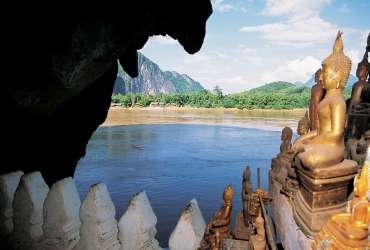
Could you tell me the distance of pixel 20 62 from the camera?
3.17 meters

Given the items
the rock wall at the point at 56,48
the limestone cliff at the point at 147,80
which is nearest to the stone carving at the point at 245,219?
the rock wall at the point at 56,48

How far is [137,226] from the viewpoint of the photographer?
2.09 m

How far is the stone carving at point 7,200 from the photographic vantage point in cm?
258

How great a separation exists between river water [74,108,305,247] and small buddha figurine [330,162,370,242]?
694 centimetres

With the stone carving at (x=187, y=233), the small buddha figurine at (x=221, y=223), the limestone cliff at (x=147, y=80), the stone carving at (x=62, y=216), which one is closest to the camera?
the stone carving at (x=187, y=233)

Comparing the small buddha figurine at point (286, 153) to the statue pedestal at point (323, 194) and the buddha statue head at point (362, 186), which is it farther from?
the buddha statue head at point (362, 186)

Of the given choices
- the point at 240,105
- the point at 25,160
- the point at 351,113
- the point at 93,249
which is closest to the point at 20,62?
the point at 93,249

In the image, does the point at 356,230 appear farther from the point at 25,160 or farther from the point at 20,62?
the point at 25,160

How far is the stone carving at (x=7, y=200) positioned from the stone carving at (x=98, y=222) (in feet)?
2.74

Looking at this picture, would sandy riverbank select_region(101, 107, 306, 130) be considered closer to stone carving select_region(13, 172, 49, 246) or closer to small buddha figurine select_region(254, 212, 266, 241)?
small buddha figurine select_region(254, 212, 266, 241)

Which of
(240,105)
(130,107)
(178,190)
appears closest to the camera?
(178,190)

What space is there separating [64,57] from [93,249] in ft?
6.43

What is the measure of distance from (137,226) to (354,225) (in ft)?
4.62

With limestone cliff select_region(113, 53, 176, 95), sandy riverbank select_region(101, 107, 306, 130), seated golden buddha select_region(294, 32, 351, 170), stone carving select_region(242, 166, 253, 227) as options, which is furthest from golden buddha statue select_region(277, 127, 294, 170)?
limestone cliff select_region(113, 53, 176, 95)
